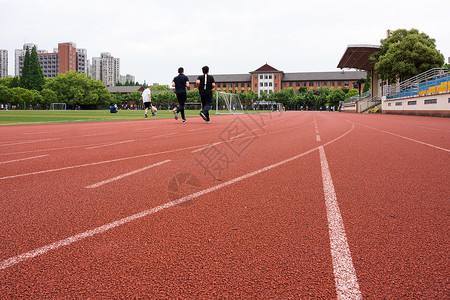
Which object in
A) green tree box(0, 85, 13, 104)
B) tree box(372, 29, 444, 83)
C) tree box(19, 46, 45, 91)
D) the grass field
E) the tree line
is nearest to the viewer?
the grass field

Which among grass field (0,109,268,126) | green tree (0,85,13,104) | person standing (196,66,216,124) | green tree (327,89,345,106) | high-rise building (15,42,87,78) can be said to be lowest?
grass field (0,109,268,126)

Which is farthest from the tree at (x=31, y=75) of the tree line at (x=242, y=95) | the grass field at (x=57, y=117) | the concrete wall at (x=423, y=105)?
the concrete wall at (x=423, y=105)

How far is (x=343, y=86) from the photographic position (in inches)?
4619

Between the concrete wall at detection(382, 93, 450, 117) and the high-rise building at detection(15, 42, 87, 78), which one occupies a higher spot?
the high-rise building at detection(15, 42, 87, 78)

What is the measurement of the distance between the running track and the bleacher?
2351 cm

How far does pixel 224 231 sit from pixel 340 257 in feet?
2.80

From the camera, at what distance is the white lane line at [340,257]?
1643mm

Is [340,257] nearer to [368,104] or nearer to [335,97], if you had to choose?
[368,104]

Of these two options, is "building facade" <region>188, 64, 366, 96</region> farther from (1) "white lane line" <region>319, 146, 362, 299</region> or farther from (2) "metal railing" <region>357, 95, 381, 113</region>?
(1) "white lane line" <region>319, 146, 362, 299</region>

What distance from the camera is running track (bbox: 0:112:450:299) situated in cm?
172

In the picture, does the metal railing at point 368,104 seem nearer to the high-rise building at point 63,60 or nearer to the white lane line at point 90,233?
the white lane line at point 90,233

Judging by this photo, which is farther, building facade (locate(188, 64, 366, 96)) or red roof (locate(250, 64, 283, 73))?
red roof (locate(250, 64, 283, 73))

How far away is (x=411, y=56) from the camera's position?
3594 cm

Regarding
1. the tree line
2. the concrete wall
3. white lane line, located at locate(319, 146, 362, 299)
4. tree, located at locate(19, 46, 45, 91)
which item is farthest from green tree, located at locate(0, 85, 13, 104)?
white lane line, located at locate(319, 146, 362, 299)
